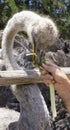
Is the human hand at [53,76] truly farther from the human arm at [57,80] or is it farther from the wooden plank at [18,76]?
the wooden plank at [18,76]

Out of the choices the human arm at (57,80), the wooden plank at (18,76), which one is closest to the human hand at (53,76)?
the human arm at (57,80)

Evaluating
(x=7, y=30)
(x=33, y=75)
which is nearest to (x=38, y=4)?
(x=7, y=30)

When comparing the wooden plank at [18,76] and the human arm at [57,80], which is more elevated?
the human arm at [57,80]

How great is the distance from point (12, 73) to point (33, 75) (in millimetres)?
150

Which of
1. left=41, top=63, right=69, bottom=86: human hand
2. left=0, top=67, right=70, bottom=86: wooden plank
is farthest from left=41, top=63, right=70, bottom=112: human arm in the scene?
left=0, top=67, right=70, bottom=86: wooden plank

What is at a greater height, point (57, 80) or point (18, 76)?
point (57, 80)

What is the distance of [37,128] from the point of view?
3506 mm

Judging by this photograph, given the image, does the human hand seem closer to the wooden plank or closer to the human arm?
the human arm

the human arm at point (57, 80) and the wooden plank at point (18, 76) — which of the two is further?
the wooden plank at point (18, 76)

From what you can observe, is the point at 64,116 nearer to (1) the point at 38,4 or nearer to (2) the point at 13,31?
(2) the point at 13,31

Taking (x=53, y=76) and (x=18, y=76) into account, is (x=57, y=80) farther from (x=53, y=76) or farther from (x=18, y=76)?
(x=18, y=76)

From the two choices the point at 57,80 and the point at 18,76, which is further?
the point at 18,76

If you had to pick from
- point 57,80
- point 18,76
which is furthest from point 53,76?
point 18,76

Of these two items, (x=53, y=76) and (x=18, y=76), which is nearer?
(x=53, y=76)
